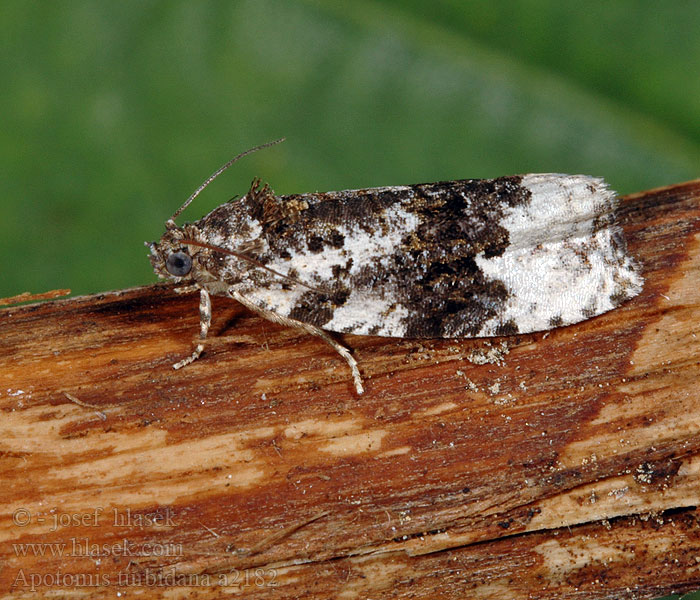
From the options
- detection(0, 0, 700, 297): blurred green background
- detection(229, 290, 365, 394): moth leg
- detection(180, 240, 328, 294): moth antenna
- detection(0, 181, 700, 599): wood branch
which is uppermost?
detection(0, 0, 700, 297): blurred green background

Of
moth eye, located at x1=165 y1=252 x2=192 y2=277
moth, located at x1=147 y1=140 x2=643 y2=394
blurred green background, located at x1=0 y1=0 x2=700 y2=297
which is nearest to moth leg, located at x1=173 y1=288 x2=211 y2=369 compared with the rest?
moth, located at x1=147 y1=140 x2=643 y2=394

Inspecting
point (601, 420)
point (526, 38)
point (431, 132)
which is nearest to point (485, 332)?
point (601, 420)

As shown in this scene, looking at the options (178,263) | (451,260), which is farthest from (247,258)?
(451,260)

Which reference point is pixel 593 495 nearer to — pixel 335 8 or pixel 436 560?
pixel 436 560

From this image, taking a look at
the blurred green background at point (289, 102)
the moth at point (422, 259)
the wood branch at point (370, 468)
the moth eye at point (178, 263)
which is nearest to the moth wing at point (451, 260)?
the moth at point (422, 259)

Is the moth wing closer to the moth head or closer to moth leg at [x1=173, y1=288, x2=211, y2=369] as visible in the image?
moth leg at [x1=173, y1=288, x2=211, y2=369]

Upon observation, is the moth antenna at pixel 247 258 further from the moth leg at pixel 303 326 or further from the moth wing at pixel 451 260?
the moth leg at pixel 303 326
